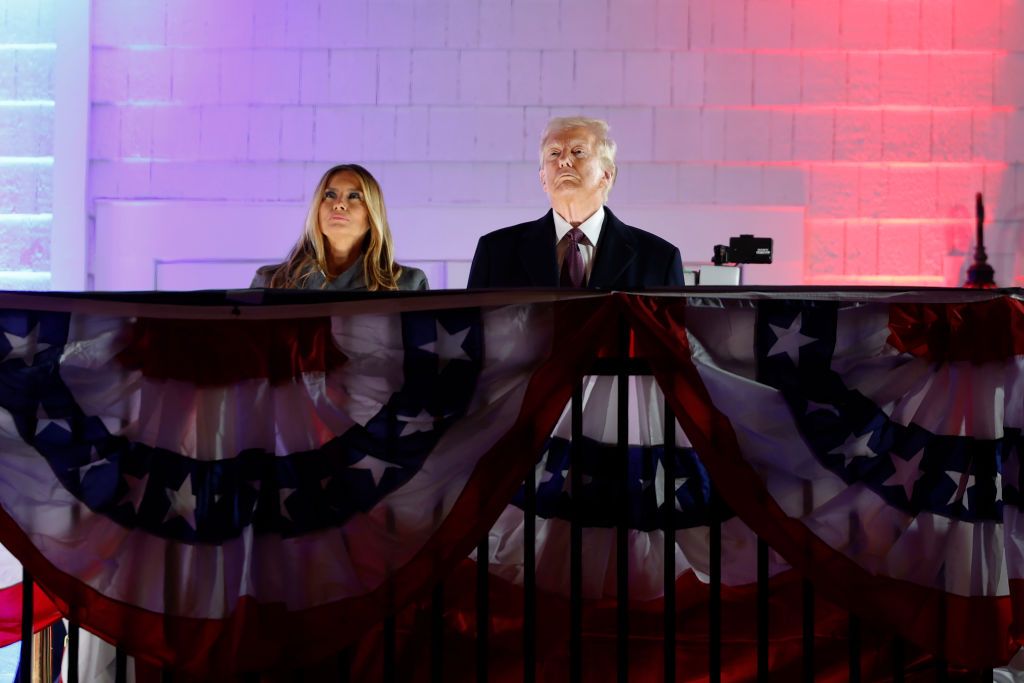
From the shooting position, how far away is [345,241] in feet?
10.7

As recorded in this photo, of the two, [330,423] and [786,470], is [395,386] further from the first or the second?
[786,470]

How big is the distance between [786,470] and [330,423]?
0.93m

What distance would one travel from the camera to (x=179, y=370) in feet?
6.79

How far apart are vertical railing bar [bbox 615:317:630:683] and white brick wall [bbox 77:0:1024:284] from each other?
326 cm

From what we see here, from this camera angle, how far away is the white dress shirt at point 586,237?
10.1 feet

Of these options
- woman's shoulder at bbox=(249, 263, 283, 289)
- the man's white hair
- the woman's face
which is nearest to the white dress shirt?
the man's white hair

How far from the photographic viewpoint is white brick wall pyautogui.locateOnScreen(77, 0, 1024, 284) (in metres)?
5.30

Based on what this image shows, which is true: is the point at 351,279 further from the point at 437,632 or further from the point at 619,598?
the point at 619,598

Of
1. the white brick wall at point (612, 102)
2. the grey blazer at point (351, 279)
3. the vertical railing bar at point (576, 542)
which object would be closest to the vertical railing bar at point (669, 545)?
the vertical railing bar at point (576, 542)

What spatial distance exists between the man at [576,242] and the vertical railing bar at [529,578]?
3.15 feet

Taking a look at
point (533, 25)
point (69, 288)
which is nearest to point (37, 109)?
point (69, 288)

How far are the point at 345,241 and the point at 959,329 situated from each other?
1.85m

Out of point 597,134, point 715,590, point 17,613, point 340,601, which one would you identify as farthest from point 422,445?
point 597,134

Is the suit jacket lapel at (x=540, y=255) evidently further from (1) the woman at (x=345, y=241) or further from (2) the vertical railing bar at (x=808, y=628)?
(2) the vertical railing bar at (x=808, y=628)
